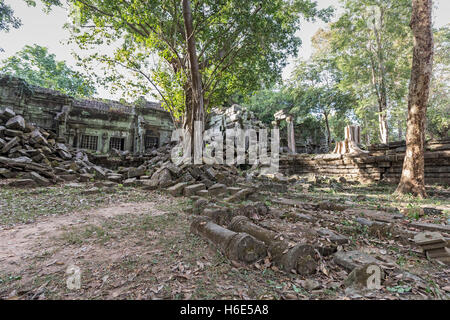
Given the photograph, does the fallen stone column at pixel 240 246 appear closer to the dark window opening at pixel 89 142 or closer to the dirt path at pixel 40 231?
the dirt path at pixel 40 231

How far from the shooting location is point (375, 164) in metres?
9.54

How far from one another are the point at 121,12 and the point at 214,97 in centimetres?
567

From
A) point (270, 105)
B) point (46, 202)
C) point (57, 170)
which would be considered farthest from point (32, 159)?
point (270, 105)

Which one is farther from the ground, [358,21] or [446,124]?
[358,21]

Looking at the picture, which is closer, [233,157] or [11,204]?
[11,204]

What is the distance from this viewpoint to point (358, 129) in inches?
509

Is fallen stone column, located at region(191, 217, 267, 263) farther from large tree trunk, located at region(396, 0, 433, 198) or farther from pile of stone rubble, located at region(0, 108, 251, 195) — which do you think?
large tree trunk, located at region(396, 0, 433, 198)

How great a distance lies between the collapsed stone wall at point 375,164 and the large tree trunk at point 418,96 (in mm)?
2182

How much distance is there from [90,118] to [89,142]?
1.99 meters

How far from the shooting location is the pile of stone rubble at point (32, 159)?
7.60m

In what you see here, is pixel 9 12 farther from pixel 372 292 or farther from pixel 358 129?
pixel 358 129

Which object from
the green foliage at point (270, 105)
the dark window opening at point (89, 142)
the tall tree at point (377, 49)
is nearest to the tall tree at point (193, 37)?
the tall tree at point (377, 49)

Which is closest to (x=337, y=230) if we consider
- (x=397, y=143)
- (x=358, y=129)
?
(x=397, y=143)

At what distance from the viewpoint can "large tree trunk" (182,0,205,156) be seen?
7.11 meters
